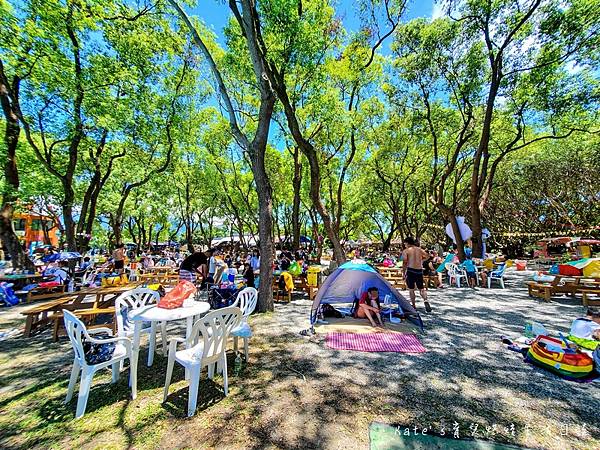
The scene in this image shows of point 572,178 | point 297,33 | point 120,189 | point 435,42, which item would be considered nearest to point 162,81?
point 297,33

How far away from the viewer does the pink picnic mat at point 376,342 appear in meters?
4.57

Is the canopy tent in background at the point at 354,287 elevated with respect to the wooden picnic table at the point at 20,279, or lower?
lower

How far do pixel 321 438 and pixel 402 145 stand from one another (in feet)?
56.0

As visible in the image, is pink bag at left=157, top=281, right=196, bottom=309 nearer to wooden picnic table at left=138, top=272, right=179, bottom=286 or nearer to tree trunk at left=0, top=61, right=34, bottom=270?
wooden picnic table at left=138, top=272, right=179, bottom=286

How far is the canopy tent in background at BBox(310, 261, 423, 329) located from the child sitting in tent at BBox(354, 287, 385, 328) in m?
0.30

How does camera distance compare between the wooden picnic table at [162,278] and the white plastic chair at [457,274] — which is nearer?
the wooden picnic table at [162,278]

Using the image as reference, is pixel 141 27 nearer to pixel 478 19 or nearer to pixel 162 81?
pixel 162 81

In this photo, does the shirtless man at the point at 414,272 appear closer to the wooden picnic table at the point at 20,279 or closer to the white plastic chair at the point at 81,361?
the white plastic chair at the point at 81,361

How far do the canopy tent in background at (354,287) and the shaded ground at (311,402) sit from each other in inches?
44.9

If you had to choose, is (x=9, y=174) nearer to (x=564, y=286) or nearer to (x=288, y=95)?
(x=288, y=95)

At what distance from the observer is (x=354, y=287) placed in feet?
23.9

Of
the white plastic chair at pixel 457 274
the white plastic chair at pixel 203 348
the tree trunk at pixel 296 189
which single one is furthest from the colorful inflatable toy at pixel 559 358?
the tree trunk at pixel 296 189

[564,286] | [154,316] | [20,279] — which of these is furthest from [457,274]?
[20,279]

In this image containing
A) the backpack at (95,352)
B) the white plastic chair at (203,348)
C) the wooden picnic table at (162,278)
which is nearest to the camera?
the white plastic chair at (203,348)
